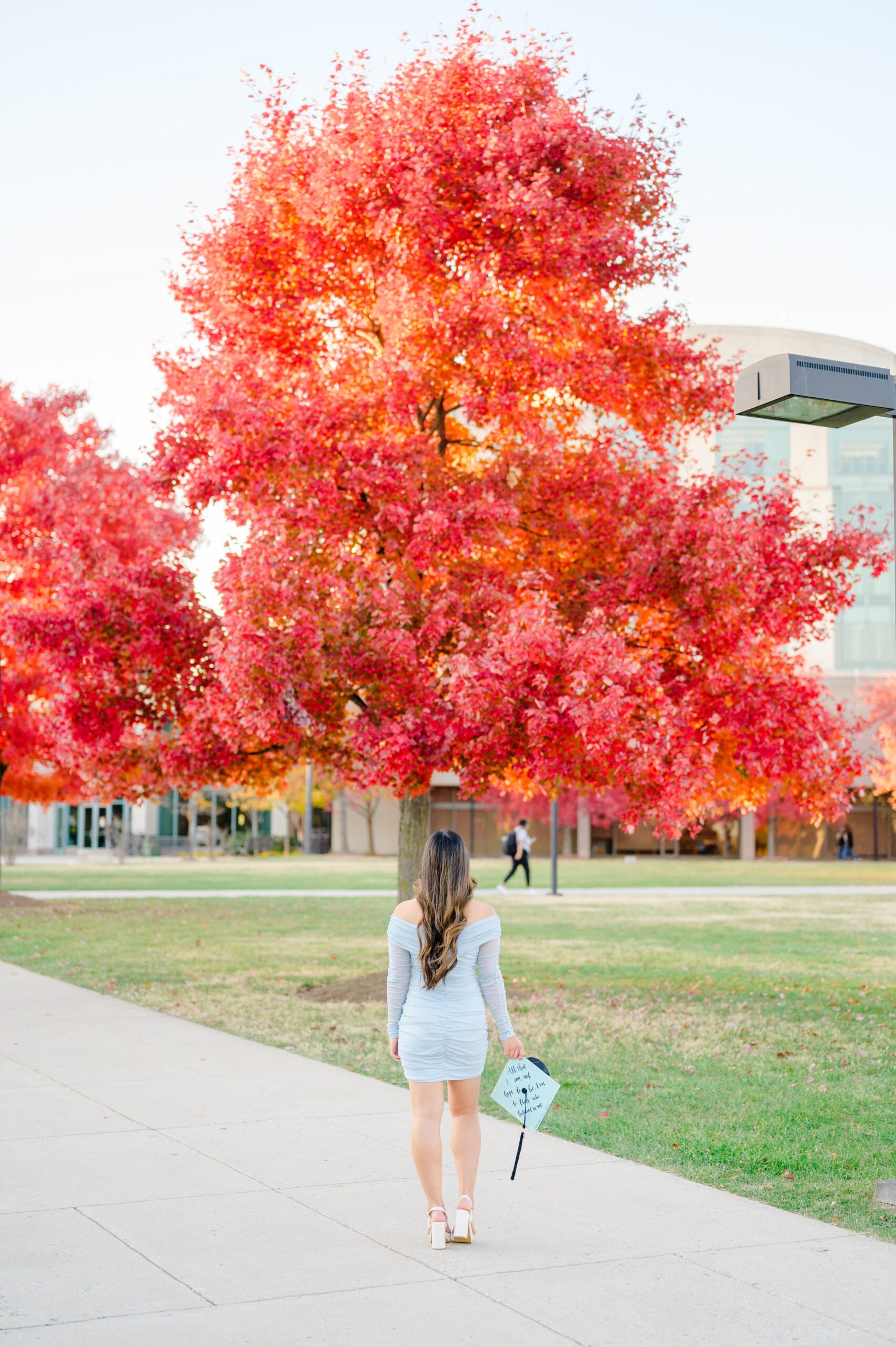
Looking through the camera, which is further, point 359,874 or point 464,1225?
point 359,874

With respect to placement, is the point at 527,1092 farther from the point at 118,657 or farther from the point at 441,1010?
the point at 118,657

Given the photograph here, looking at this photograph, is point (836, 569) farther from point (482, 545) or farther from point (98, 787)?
point (98, 787)

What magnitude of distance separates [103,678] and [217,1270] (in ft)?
27.9

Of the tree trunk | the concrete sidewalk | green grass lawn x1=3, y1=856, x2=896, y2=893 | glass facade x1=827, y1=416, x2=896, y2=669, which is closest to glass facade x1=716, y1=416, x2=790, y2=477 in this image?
glass facade x1=827, y1=416, x2=896, y2=669

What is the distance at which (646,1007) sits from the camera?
13438 millimetres

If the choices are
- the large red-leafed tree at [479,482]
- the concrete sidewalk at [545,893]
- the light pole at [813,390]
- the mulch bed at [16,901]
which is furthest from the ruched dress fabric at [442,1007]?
the concrete sidewalk at [545,893]

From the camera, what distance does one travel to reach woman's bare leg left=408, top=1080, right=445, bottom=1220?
5672 mm

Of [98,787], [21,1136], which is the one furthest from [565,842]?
[21,1136]

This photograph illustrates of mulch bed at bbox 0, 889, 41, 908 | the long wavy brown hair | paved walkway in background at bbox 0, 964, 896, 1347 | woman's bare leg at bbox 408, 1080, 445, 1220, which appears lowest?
mulch bed at bbox 0, 889, 41, 908

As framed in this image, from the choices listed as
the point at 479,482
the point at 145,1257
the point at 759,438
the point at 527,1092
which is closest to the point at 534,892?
the point at 479,482

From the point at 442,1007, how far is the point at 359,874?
38.0 meters

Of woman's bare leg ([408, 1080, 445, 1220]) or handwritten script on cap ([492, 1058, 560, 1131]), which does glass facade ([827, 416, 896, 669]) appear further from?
woman's bare leg ([408, 1080, 445, 1220])

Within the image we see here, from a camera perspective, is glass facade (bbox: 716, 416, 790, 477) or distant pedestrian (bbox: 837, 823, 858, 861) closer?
distant pedestrian (bbox: 837, 823, 858, 861)

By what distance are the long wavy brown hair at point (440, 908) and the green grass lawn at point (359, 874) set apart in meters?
27.7
